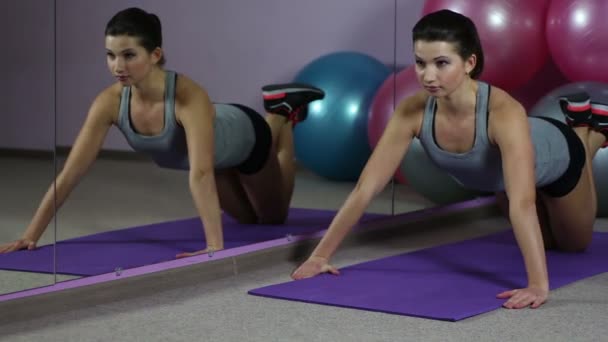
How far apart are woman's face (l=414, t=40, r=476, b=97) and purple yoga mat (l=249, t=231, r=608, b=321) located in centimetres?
62

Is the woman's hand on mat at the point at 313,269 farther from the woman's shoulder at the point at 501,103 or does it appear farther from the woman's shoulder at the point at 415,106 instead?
the woman's shoulder at the point at 501,103

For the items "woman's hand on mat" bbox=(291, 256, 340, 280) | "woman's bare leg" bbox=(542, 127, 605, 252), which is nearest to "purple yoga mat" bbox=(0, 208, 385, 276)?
"woman's hand on mat" bbox=(291, 256, 340, 280)

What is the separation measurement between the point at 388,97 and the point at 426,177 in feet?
1.36

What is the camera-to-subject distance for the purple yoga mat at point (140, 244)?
3254 millimetres

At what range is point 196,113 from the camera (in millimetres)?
3789

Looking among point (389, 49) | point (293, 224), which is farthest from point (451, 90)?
point (389, 49)

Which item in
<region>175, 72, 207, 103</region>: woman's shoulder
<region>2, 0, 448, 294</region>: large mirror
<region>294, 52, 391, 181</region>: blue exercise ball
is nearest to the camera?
<region>2, 0, 448, 294</region>: large mirror

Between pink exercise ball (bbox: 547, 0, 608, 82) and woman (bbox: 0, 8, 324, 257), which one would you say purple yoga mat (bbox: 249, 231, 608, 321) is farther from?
pink exercise ball (bbox: 547, 0, 608, 82)

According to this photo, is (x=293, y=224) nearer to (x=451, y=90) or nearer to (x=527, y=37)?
(x=451, y=90)

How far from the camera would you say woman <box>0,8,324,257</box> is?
3412 mm

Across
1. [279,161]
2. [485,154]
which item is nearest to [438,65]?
[485,154]

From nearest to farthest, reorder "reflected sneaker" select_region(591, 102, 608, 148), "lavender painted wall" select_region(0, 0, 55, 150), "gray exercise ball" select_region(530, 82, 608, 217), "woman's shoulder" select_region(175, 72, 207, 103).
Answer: "lavender painted wall" select_region(0, 0, 55, 150) < "woman's shoulder" select_region(175, 72, 207, 103) < "reflected sneaker" select_region(591, 102, 608, 148) < "gray exercise ball" select_region(530, 82, 608, 217)

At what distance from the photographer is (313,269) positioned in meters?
3.76

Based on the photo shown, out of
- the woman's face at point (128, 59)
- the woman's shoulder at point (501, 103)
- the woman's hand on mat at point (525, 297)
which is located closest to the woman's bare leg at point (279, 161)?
the woman's face at point (128, 59)
